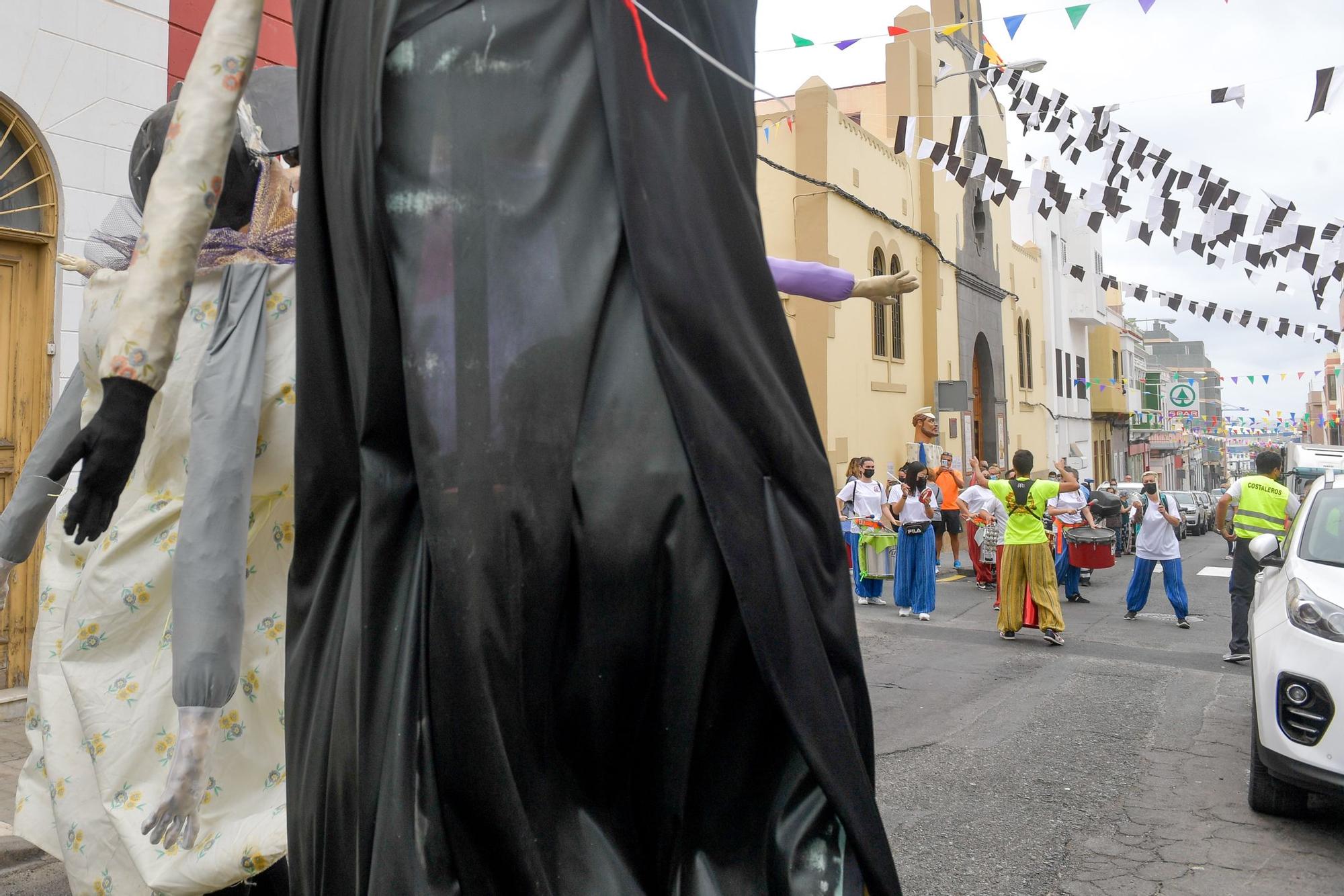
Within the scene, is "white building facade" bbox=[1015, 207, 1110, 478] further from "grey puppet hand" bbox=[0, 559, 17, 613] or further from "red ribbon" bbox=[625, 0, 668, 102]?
"red ribbon" bbox=[625, 0, 668, 102]

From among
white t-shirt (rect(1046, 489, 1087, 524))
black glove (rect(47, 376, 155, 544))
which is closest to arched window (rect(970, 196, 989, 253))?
white t-shirt (rect(1046, 489, 1087, 524))

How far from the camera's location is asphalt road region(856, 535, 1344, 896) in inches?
152

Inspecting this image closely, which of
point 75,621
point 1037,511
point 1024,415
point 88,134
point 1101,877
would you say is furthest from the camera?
point 1024,415

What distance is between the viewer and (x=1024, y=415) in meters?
32.8

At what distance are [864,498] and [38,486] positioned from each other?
1149cm

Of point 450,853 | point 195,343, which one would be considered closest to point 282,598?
point 195,343

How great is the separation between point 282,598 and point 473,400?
144 centimetres

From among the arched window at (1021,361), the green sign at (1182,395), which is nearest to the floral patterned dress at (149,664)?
the arched window at (1021,361)

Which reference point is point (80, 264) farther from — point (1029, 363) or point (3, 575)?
point (1029, 363)

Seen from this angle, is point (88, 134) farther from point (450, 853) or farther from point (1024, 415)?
point (1024, 415)

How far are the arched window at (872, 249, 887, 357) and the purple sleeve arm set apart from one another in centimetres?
1956

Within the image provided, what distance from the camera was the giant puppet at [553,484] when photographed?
1.15m

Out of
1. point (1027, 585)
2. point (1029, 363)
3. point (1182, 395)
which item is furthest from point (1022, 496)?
point (1182, 395)

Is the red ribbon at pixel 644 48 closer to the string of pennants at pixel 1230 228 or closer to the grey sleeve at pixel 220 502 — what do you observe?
the grey sleeve at pixel 220 502
